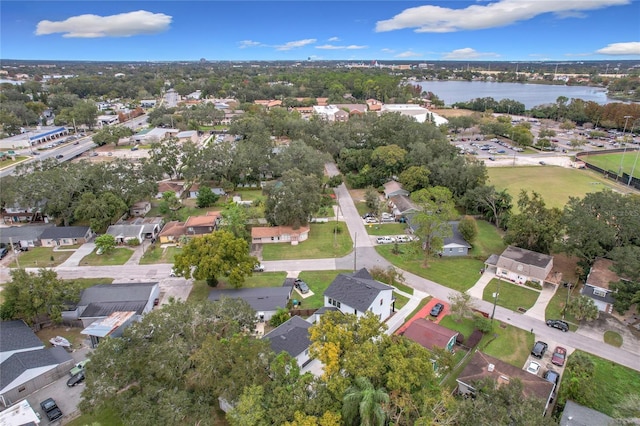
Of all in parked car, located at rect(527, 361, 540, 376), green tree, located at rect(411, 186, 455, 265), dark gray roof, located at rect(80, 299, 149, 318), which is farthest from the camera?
green tree, located at rect(411, 186, 455, 265)

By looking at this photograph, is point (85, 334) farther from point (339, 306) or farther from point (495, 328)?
point (495, 328)

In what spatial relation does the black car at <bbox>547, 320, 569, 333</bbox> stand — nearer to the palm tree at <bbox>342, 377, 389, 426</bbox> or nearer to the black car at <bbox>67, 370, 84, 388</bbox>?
the palm tree at <bbox>342, 377, 389, 426</bbox>

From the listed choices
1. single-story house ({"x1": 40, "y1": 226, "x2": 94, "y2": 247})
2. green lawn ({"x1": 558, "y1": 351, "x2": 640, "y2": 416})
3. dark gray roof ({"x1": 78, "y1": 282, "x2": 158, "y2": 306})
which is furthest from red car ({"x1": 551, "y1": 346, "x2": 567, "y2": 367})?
single-story house ({"x1": 40, "y1": 226, "x2": 94, "y2": 247})

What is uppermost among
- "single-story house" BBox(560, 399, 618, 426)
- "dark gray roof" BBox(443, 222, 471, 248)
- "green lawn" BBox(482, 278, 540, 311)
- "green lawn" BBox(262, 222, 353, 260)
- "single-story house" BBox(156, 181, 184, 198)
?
"single-story house" BBox(156, 181, 184, 198)

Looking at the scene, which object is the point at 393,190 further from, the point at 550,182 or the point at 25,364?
the point at 25,364

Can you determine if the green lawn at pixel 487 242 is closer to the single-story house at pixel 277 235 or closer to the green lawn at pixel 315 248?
the green lawn at pixel 315 248

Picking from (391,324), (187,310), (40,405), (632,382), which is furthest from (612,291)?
(40,405)
